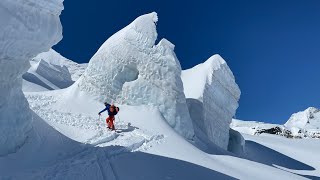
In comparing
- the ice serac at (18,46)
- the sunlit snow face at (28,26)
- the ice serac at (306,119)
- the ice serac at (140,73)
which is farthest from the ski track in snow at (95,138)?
the ice serac at (306,119)

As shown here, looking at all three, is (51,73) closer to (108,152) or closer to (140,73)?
(140,73)

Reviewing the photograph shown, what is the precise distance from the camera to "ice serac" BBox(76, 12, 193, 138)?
69.8ft

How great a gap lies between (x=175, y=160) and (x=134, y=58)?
8.94 meters

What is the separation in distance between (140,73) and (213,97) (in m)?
8.78

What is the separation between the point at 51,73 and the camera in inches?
2721

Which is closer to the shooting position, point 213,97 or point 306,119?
point 213,97

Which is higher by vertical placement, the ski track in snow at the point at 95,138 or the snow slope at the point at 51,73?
the snow slope at the point at 51,73

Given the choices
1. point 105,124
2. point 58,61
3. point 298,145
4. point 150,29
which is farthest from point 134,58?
point 58,61

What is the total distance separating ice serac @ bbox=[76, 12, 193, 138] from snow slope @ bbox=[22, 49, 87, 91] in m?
21.9

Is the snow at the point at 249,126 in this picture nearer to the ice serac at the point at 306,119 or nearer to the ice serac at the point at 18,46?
the ice serac at the point at 306,119

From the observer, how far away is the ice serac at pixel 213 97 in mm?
26844

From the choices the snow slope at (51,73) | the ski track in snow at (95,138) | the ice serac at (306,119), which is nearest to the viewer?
the ski track in snow at (95,138)

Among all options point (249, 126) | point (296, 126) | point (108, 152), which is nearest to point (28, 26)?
point (108, 152)

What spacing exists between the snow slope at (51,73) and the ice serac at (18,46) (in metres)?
30.2
